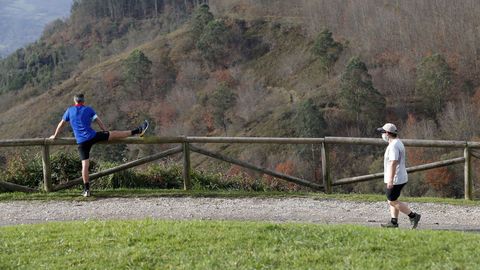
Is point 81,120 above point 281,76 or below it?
below

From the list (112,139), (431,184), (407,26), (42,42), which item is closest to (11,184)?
(112,139)

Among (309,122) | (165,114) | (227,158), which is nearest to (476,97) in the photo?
(309,122)

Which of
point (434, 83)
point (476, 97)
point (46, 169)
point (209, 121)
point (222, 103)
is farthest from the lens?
point (222, 103)

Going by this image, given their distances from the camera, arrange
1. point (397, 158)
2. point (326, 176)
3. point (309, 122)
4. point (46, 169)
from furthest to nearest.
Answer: point (309, 122) < point (326, 176) < point (46, 169) < point (397, 158)

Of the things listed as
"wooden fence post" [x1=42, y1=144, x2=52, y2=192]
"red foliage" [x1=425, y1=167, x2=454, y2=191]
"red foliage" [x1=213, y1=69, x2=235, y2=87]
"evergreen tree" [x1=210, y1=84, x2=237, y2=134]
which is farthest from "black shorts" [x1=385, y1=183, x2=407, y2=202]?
"red foliage" [x1=213, y1=69, x2=235, y2=87]

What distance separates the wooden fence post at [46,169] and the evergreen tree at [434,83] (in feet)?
210

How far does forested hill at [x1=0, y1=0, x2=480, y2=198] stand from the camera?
228ft

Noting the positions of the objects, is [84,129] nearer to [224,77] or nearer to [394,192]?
[394,192]

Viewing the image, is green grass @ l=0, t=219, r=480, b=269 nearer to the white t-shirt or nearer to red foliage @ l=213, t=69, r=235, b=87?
the white t-shirt

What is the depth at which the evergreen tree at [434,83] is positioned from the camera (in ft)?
235

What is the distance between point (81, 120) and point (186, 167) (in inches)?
89.6

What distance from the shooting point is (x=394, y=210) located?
9.72 metres

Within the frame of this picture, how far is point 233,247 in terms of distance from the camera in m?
7.45

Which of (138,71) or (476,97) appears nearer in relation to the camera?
(476,97)
